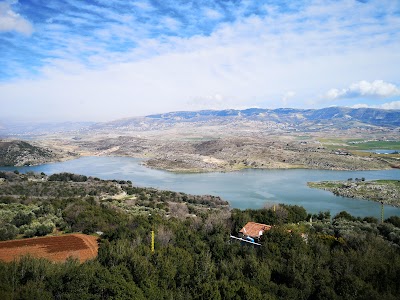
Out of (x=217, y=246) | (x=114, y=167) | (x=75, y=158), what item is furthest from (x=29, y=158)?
(x=217, y=246)

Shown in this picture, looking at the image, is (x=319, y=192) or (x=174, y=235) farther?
(x=319, y=192)

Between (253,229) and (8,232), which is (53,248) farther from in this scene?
(253,229)

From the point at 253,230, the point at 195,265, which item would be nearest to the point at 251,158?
the point at 253,230

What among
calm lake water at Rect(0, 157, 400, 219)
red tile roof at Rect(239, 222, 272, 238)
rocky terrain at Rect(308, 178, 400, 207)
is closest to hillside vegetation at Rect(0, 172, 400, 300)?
red tile roof at Rect(239, 222, 272, 238)

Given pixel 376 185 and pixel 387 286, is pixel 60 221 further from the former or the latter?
pixel 376 185

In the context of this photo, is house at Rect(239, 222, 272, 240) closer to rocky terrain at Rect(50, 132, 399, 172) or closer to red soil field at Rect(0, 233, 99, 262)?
red soil field at Rect(0, 233, 99, 262)
